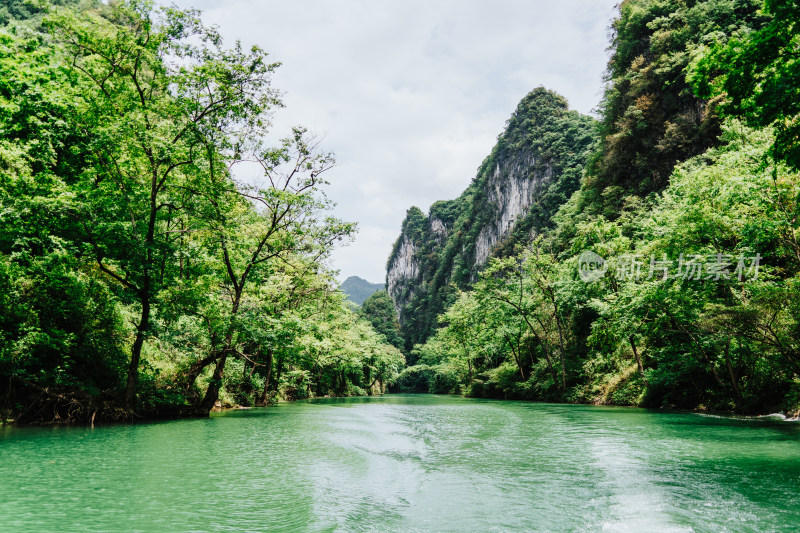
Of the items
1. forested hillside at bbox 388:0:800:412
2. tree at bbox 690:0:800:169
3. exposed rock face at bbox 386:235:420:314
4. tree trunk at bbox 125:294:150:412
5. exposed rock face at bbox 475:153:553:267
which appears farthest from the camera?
exposed rock face at bbox 386:235:420:314

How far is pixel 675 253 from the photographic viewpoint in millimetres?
16375

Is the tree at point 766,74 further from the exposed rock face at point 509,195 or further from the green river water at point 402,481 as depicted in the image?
the exposed rock face at point 509,195

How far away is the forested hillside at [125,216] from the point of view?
457 inches

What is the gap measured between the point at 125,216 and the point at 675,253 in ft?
63.2

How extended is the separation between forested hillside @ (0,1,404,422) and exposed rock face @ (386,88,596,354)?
6485cm

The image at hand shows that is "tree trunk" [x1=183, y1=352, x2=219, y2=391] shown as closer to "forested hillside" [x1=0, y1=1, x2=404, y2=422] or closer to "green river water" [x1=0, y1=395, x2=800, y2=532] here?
"forested hillside" [x1=0, y1=1, x2=404, y2=422]

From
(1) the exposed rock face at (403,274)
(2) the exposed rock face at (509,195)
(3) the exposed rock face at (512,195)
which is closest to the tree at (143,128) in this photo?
(3) the exposed rock face at (512,195)

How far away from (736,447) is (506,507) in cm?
682

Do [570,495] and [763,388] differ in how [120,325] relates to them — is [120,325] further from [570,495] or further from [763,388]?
[763,388]

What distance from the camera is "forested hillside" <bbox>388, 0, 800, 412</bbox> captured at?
745 centimetres

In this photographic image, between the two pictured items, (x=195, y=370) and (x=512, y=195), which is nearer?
(x=195, y=370)

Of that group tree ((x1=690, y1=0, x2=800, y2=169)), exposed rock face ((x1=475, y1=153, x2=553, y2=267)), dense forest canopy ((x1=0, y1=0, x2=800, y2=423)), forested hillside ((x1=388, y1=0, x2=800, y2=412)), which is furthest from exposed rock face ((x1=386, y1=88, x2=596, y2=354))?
tree ((x1=690, y1=0, x2=800, y2=169))

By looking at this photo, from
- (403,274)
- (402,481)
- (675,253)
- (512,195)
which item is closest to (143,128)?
(402,481)

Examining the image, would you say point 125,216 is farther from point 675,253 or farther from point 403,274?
point 403,274
